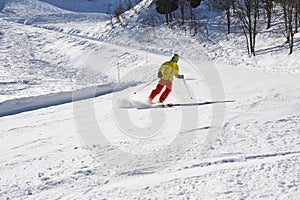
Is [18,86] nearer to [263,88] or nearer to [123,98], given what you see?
[123,98]

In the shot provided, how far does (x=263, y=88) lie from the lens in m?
10.4

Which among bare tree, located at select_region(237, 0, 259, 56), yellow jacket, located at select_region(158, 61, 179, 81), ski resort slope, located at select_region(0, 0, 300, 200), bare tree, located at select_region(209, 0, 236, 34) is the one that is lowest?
ski resort slope, located at select_region(0, 0, 300, 200)

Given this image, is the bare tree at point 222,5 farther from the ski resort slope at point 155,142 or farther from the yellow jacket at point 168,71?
the yellow jacket at point 168,71

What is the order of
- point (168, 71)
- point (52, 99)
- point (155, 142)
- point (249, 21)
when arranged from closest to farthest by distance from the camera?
point (155, 142), point (168, 71), point (52, 99), point (249, 21)

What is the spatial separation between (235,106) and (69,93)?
8.01 meters

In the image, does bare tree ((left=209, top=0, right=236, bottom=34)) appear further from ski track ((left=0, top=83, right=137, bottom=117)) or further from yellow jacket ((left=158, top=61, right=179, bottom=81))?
yellow jacket ((left=158, top=61, right=179, bottom=81))

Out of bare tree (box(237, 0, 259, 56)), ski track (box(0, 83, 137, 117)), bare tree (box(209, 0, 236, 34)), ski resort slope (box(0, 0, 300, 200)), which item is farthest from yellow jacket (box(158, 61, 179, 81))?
bare tree (box(209, 0, 236, 34))

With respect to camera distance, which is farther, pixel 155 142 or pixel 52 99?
pixel 52 99

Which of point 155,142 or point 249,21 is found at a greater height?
point 249,21

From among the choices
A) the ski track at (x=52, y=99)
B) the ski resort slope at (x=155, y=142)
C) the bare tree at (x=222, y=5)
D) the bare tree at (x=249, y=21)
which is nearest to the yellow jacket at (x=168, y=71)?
the ski resort slope at (x=155, y=142)

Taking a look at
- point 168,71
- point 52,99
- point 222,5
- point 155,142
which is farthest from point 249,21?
point 155,142

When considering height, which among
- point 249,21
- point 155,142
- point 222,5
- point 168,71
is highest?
point 222,5

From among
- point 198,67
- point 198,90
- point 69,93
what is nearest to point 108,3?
point 198,67

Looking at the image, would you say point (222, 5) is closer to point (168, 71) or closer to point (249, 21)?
point (249, 21)
